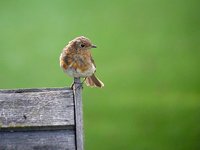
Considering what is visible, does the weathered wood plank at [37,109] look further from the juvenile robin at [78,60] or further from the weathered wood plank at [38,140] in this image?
the juvenile robin at [78,60]

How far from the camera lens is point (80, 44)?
541 centimetres

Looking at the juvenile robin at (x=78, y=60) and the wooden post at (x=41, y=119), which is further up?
the juvenile robin at (x=78, y=60)

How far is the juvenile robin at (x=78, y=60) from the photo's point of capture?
527 cm

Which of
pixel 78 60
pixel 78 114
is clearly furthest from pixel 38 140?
pixel 78 60

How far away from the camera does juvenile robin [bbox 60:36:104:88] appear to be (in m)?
5.27

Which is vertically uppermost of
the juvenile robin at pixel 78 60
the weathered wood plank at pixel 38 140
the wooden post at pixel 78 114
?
the juvenile robin at pixel 78 60

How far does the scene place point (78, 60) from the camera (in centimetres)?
536

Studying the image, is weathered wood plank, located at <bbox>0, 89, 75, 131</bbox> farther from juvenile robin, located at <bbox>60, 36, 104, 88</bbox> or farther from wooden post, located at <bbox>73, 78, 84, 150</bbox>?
juvenile robin, located at <bbox>60, 36, 104, 88</bbox>

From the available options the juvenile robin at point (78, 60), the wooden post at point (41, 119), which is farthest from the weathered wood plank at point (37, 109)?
the juvenile robin at point (78, 60)

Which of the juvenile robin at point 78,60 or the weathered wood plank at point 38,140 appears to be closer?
the weathered wood plank at point 38,140

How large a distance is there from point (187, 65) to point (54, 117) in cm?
504

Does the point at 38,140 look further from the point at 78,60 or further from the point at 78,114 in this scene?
the point at 78,60

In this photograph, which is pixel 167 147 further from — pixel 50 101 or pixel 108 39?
pixel 50 101

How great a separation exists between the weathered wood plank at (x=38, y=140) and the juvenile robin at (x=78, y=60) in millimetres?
777
